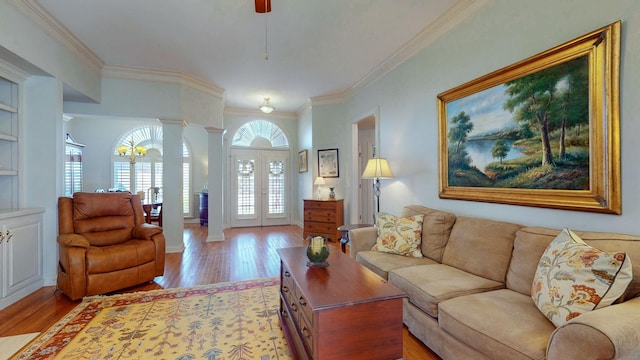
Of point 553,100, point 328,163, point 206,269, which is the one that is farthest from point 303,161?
point 553,100

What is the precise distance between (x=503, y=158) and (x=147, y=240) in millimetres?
3751

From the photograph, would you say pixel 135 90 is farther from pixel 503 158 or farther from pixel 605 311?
pixel 605 311

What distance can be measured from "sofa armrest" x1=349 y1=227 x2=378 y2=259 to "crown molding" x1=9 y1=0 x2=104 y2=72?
3.86 metres

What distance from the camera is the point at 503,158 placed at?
2320 mm

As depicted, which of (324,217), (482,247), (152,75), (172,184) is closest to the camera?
(482,247)

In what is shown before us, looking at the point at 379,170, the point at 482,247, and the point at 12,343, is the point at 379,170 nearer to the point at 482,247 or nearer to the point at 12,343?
the point at 482,247

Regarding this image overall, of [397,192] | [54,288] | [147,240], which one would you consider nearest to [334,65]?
[397,192]

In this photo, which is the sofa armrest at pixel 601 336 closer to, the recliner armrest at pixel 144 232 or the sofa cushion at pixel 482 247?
the sofa cushion at pixel 482 247

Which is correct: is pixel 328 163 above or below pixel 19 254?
above

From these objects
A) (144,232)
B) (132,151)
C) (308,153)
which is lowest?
(144,232)

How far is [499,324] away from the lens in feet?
4.70

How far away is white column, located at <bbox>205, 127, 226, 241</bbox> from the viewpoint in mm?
5395

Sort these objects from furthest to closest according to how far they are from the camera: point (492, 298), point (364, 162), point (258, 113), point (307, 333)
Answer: point (258, 113) < point (364, 162) < point (492, 298) < point (307, 333)

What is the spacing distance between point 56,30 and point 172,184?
2.33 m
